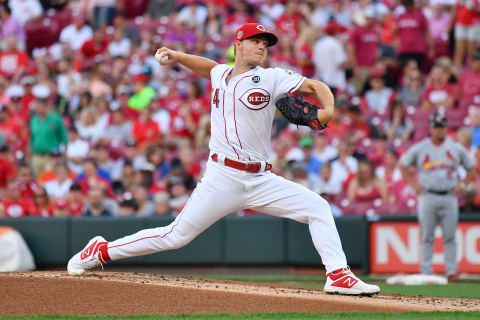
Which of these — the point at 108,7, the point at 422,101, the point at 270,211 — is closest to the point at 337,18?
the point at 422,101

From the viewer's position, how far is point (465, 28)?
47.9 ft

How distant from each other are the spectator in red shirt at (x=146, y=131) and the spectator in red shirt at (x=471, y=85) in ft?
15.7

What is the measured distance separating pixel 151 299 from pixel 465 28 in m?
9.69

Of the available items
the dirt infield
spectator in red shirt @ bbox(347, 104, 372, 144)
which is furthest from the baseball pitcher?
spectator in red shirt @ bbox(347, 104, 372, 144)

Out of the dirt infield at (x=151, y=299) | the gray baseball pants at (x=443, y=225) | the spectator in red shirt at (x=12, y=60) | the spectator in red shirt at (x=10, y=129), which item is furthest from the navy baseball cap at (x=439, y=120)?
the spectator in red shirt at (x=12, y=60)

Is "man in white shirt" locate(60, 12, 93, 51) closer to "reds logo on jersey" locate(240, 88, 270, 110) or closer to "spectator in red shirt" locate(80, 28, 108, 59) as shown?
"spectator in red shirt" locate(80, 28, 108, 59)

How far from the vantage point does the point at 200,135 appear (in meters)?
14.2

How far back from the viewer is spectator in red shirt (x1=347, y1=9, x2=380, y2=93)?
1510 cm

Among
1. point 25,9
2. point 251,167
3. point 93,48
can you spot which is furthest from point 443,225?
point 25,9

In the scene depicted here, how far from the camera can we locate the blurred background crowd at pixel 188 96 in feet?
41.2

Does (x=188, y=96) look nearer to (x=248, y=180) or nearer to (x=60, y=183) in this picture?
(x=60, y=183)

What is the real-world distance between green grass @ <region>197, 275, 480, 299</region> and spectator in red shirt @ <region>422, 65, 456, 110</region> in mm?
3536

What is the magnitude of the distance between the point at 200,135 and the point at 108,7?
219 inches

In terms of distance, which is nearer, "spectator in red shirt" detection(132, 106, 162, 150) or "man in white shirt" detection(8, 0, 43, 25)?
"spectator in red shirt" detection(132, 106, 162, 150)
